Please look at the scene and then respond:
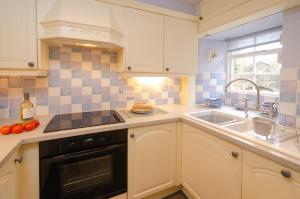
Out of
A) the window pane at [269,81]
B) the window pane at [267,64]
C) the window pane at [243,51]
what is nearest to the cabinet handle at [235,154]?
the window pane at [269,81]

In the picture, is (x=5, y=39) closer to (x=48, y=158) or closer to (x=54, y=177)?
(x=48, y=158)

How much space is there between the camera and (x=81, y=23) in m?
1.32

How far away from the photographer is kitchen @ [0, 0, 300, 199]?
108cm

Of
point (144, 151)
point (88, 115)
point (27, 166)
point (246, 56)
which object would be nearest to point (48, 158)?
point (27, 166)

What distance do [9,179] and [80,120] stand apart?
2.00 feet

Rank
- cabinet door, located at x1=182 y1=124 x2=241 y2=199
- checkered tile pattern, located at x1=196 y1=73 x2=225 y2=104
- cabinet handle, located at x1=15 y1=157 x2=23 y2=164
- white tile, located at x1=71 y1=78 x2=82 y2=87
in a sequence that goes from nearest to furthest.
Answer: cabinet handle, located at x1=15 y1=157 x2=23 y2=164, cabinet door, located at x1=182 y1=124 x2=241 y2=199, white tile, located at x1=71 y1=78 x2=82 y2=87, checkered tile pattern, located at x1=196 y1=73 x2=225 y2=104

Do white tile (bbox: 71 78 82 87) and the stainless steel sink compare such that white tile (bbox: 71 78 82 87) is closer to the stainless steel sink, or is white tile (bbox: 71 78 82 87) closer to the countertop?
the countertop

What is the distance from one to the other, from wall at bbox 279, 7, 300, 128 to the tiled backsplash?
4.39 feet

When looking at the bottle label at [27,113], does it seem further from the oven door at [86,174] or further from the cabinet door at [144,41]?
the cabinet door at [144,41]

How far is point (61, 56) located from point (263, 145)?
1788mm

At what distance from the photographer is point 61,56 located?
1618mm

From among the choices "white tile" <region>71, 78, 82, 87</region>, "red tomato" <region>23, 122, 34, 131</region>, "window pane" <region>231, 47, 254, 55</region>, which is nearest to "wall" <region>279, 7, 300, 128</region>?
"window pane" <region>231, 47, 254, 55</region>

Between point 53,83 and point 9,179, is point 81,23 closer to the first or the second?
point 53,83

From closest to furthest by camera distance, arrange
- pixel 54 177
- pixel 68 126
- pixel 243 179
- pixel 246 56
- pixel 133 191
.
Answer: pixel 243 179, pixel 54 177, pixel 68 126, pixel 133 191, pixel 246 56
